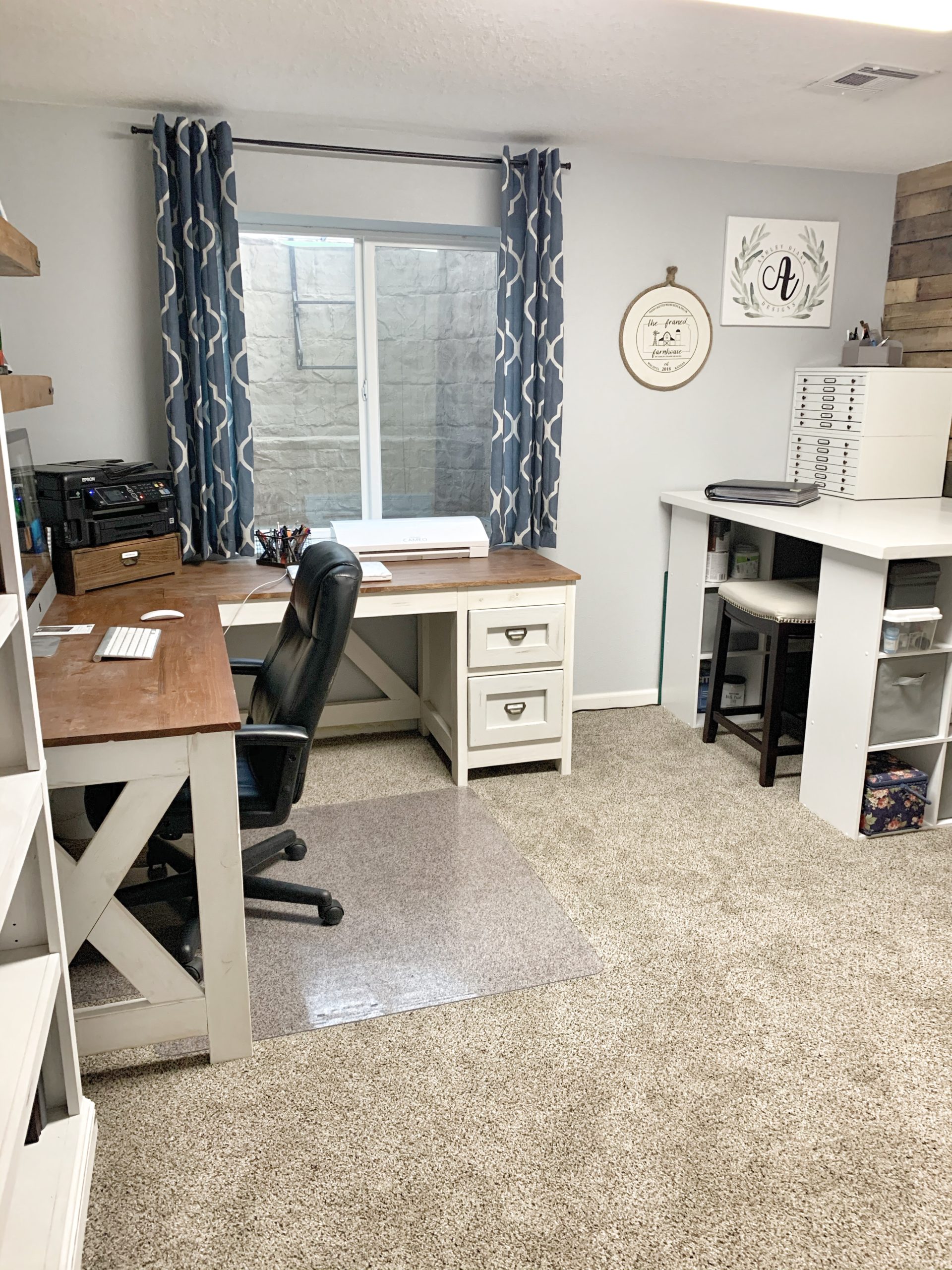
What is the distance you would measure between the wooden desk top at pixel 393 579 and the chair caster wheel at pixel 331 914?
0.99 meters

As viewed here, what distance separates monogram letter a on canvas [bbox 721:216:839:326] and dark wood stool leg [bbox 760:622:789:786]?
1.45 metres

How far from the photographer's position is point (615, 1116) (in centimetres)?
179

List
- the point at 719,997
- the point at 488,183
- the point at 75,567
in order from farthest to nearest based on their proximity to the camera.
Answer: the point at 488,183
the point at 75,567
the point at 719,997

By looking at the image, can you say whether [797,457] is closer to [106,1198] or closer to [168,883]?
[168,883]

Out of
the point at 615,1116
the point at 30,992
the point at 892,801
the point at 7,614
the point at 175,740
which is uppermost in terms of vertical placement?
the point at 7,614

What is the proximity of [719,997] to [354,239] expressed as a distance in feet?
9.50

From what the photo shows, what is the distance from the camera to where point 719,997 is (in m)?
2.16

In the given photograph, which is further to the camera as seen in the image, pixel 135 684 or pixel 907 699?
pixel 907 699

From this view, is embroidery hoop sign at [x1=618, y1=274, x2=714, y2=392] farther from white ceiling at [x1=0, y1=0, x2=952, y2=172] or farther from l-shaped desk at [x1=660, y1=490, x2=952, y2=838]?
l-shaped desk at [x1=660, y1=490, x2=952, y2=838]

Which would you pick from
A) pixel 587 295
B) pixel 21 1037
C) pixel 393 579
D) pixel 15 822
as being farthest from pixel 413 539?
pixel 21 1037

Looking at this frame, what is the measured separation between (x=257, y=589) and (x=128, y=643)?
28.4 inches

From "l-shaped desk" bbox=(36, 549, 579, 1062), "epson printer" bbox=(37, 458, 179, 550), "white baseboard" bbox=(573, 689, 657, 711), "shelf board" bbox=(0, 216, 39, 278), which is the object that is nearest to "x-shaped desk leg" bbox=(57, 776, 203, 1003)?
"l-shaped desk" bbox=(36, 549, 579, 1062)

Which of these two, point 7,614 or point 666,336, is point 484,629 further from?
point 7,614

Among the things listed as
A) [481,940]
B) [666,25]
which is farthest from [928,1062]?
[666,25]
